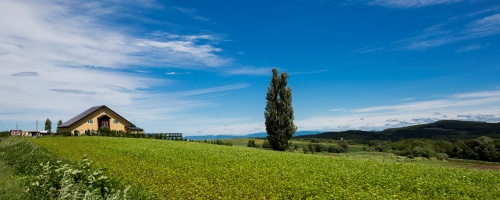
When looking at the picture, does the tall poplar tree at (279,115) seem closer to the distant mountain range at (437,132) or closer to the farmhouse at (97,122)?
the farmhouse at (97,122)

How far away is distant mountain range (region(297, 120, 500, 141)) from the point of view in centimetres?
14725

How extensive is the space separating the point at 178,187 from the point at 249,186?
3453mm

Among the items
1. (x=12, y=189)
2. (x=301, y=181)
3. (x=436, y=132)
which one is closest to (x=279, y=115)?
(x=301, y=181)

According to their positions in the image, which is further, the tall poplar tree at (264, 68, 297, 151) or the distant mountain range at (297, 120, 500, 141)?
the distant mountain range at (297, 120, 500, 141)

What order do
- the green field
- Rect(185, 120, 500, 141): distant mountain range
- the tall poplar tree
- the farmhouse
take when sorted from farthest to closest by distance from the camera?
Rect(185, 120, 500, 141): distant mountain range
the farmhouse
the tall poplar tree
the green field

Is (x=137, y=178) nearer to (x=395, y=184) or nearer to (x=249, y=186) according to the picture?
(x=249, y=186)

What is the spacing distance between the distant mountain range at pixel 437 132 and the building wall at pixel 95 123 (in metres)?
85.8

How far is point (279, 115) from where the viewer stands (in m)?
48.1

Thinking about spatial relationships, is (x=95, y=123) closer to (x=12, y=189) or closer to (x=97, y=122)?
(x=97, y=122)

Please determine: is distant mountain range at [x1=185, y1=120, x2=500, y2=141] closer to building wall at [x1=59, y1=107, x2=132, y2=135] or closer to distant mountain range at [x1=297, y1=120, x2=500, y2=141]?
distant mountain range at [x1=297, y1=120, x2=500, y2=141]

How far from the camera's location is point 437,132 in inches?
6722

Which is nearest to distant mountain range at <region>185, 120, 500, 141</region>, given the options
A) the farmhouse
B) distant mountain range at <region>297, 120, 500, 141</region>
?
distant mountain range at <region>297, 120, 500, 141</region>

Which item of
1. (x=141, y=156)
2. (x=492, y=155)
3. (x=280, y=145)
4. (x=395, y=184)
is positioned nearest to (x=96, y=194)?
(x=395, y=184)

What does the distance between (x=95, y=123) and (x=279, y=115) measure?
45.2 meters
